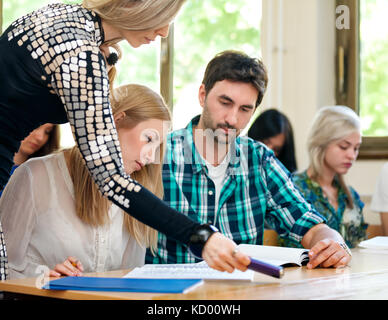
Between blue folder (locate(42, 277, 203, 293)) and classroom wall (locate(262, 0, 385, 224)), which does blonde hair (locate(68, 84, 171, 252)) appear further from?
classroom wall (locate(262, 0, 385, 224))

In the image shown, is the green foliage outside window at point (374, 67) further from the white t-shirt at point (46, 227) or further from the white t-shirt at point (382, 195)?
the white t-shirt at point (46, 227)

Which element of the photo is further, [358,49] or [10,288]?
[358,49]

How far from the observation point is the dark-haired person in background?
315cm

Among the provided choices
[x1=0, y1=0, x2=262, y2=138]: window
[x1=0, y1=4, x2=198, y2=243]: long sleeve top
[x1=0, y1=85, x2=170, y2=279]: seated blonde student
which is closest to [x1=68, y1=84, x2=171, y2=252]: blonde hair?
[x1=0, y1=85, x2=170, y2=279]: seated blonde student

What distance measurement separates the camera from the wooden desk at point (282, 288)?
1.02m

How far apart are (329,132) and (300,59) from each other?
90 cm

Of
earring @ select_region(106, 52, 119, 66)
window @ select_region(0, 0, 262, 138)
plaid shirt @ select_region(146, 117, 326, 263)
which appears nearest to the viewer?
earring @ select_region(106, 52, 119, 66)

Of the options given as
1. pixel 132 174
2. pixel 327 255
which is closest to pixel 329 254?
pixel 327 255

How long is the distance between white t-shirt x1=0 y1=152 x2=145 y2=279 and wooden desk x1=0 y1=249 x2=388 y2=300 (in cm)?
28

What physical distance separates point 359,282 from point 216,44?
8.57ft

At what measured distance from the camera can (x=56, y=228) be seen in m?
1.51

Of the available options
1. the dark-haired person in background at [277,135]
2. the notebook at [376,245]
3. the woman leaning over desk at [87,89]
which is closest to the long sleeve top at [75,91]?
the woman leaning over desk at [87,89]

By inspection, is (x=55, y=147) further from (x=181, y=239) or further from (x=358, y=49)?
(x=358, y=49)
